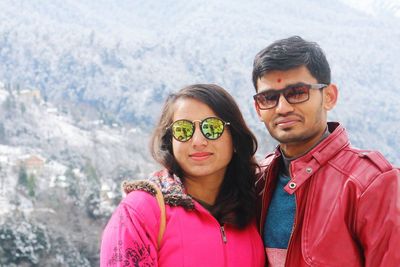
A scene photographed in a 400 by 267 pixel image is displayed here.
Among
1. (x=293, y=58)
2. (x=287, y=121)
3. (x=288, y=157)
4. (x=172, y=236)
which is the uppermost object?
(x=293, y=58)

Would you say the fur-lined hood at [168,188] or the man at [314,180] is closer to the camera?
the man at [314,180]

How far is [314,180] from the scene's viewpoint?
1.69 m

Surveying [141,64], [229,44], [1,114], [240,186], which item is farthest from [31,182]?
[229,44]

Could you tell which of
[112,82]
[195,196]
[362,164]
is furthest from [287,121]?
[112,82]

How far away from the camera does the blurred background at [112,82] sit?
27.4 metres

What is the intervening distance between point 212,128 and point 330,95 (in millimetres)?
388

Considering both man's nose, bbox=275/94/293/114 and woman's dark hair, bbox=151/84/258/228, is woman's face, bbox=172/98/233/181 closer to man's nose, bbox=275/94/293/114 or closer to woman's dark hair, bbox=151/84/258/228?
woman's dark hair, bbox=151/84/258/228

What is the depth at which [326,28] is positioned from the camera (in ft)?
325

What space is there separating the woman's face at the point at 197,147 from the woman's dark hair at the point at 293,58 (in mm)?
229

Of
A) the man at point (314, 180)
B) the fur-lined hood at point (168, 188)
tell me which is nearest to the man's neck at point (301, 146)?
the man at point (314, 180)

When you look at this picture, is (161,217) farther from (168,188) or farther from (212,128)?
(212,128)

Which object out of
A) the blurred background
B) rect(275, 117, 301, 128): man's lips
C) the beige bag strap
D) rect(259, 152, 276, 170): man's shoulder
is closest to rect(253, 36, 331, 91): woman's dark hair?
rect(275, 117, 301, 128): man's lips

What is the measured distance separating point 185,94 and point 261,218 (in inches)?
18.6

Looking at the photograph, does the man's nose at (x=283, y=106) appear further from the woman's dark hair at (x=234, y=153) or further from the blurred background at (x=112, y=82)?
the blurred background at (x=112, y=82)
